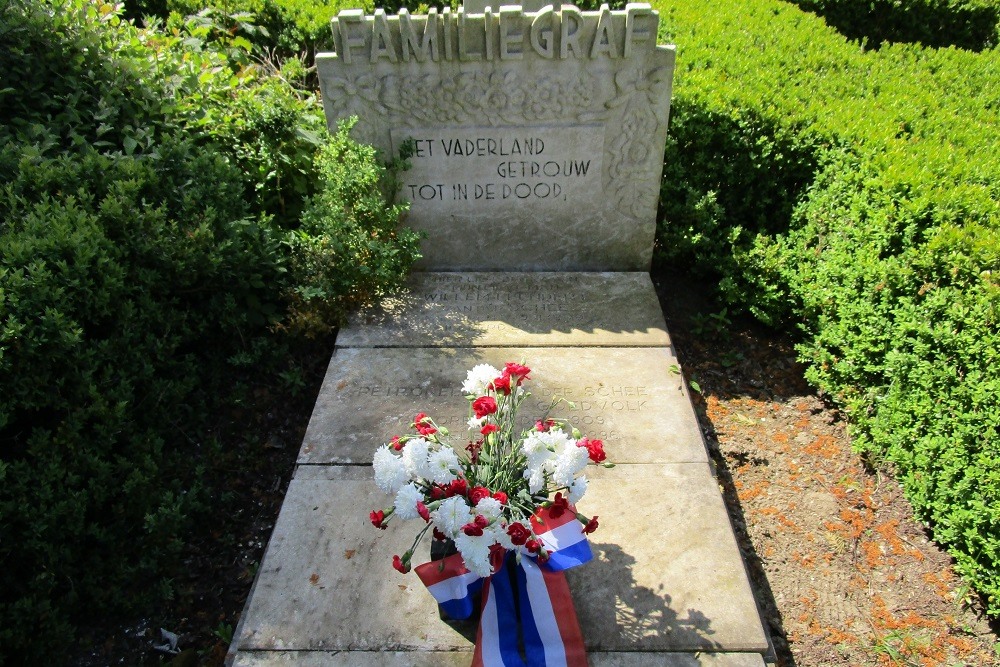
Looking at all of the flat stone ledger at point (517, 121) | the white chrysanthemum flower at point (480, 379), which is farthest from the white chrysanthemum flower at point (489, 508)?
the flat stone ledger at point (517, 121)

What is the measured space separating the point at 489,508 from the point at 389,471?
13.2 inches

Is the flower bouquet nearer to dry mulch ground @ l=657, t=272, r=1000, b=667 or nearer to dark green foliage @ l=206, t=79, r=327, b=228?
dry mulch ground @ l=657, t=272, r=1000, b=667

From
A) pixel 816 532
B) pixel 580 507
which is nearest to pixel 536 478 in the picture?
pixel 580 507

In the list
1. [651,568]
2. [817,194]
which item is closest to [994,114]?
[817,194]

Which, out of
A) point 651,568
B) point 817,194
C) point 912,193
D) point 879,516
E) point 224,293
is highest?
point 912,193

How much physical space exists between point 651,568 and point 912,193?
2.27 metres

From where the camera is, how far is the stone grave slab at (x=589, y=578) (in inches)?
104

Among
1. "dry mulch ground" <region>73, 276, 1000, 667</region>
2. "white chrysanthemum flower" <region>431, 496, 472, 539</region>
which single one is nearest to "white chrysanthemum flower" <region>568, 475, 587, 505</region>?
"white chrysanthemum flower" <region>431, 496, 472, 539</region>

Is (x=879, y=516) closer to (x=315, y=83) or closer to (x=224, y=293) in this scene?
(x=224, y=293)

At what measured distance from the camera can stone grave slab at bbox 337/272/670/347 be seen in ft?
13.4

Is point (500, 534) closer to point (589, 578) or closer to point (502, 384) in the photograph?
point (502, 384)

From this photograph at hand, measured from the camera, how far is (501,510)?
228 centimetres

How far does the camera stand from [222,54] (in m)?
5.52

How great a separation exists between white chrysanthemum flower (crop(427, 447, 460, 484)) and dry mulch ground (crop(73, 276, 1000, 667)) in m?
1.28
